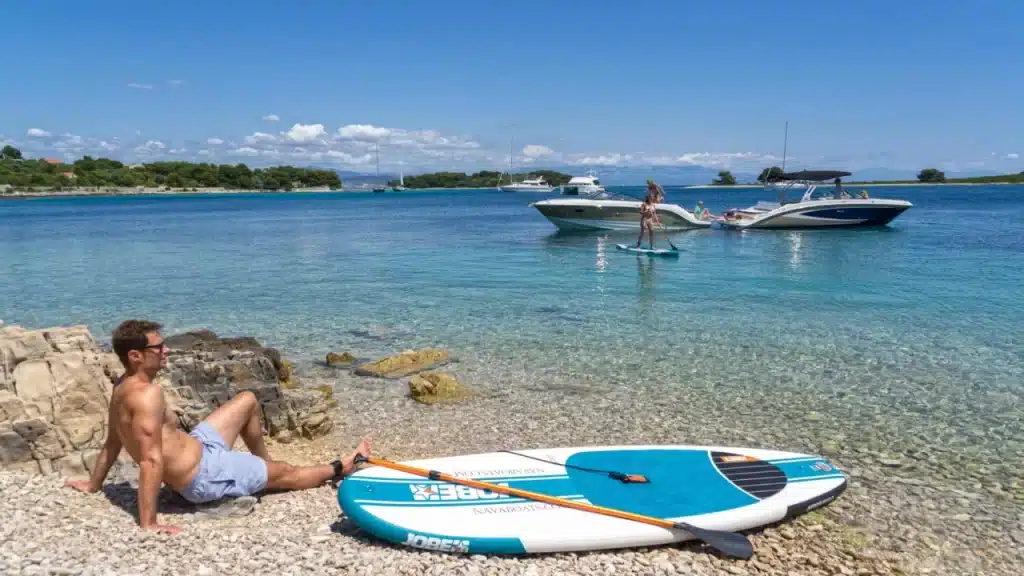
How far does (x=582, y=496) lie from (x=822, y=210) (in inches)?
1388

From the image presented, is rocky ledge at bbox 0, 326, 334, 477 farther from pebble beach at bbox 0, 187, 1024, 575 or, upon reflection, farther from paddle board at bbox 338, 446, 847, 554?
paddle board at bbox 338, 446, 847, 554

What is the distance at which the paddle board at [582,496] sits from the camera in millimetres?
4887

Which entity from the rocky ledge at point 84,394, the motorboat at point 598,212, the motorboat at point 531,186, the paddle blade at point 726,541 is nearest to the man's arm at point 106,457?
the rocky ledge at point 84,394

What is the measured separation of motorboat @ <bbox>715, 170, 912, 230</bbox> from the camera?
36.5m

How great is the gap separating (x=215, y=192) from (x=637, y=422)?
18781 centimetres

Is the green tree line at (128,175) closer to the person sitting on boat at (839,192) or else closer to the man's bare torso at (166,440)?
the person sitting on boat at (839,192)

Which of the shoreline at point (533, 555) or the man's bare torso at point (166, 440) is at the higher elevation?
the man's bare torso at point (166, 440)

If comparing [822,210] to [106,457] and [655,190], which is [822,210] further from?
[106,457]

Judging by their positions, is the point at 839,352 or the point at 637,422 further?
the point at 839,352

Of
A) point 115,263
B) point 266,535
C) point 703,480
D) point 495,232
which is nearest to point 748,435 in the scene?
point 703,480

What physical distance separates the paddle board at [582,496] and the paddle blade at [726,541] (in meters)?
0.08

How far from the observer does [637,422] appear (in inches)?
324

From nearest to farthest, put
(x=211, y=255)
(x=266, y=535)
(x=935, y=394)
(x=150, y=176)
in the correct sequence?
(x=266, y=535)
(x=935, y=394)
(x=211, y=255)
(x=150, y=176)

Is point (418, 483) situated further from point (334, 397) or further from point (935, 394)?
point (935, 394)
